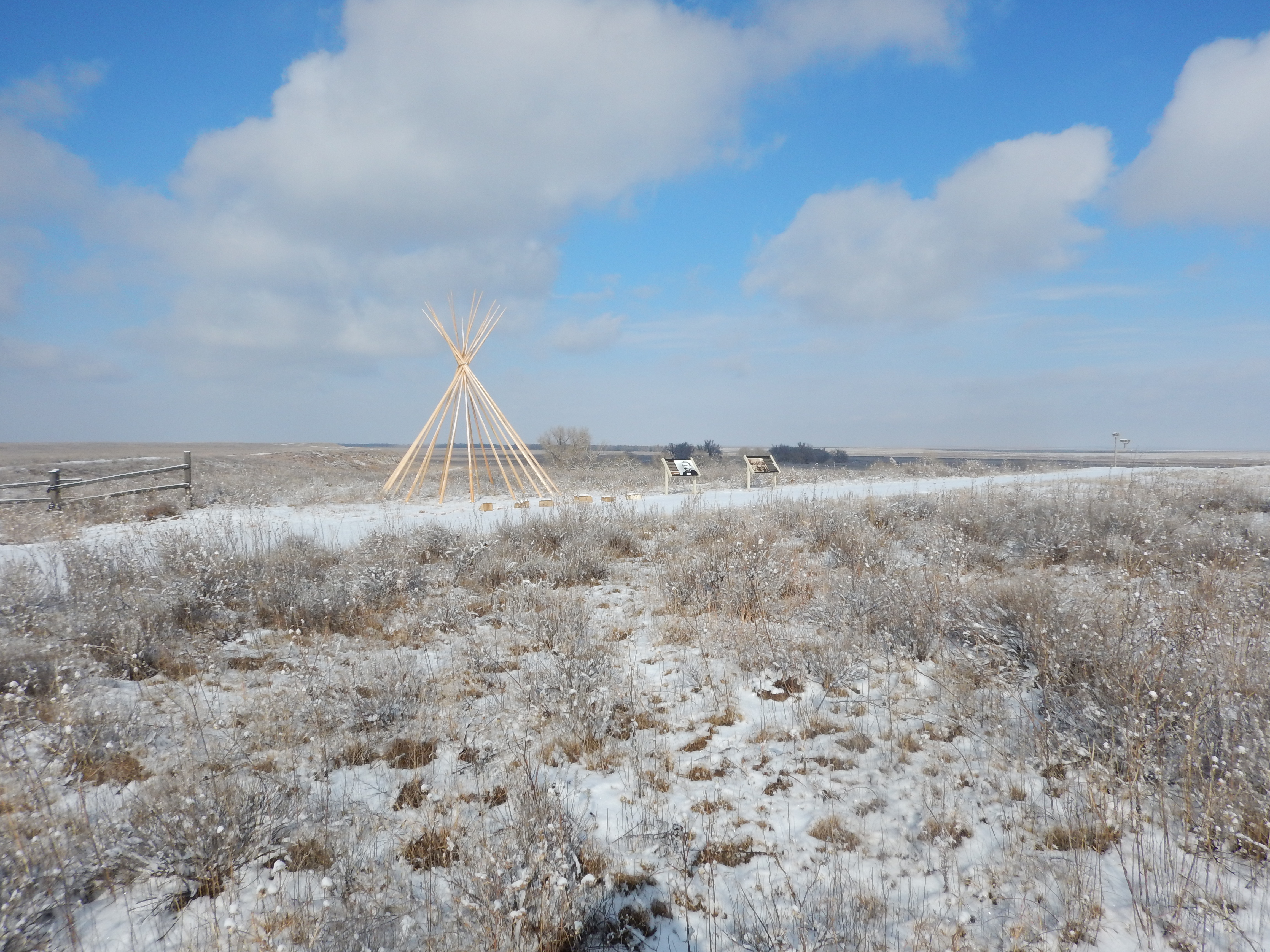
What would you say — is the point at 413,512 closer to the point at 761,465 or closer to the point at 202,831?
the point at 761,465

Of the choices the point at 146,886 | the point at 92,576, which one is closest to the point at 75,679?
the point at 146,886

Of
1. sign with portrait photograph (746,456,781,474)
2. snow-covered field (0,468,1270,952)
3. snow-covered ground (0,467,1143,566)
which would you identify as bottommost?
snow-covered field (0,468,1270,952)

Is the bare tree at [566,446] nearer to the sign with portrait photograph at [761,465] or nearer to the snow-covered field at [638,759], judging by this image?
the sign with portrait photograph at [761,465]

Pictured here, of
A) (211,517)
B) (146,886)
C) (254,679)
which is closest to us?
(146,886)

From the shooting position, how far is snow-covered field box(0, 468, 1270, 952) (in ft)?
6.53

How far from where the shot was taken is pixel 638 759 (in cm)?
288

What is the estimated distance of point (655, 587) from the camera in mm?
5938

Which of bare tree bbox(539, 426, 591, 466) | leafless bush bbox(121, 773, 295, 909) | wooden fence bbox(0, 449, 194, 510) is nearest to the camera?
leafless bush bbox(121, 773, 295, 909)

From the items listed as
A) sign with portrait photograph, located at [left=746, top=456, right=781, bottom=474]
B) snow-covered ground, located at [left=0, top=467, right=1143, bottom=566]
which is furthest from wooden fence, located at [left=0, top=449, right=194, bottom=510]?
sign with portrait photograph, located at [left=746, top=456, right=781, bottom=474]

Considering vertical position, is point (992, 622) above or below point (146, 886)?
above

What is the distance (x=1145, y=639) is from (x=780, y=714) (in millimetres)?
2122

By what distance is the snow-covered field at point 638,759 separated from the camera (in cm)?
199

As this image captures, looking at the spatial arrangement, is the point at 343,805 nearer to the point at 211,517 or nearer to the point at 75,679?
the point at 75,679

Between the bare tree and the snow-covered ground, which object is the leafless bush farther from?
the bare tree
